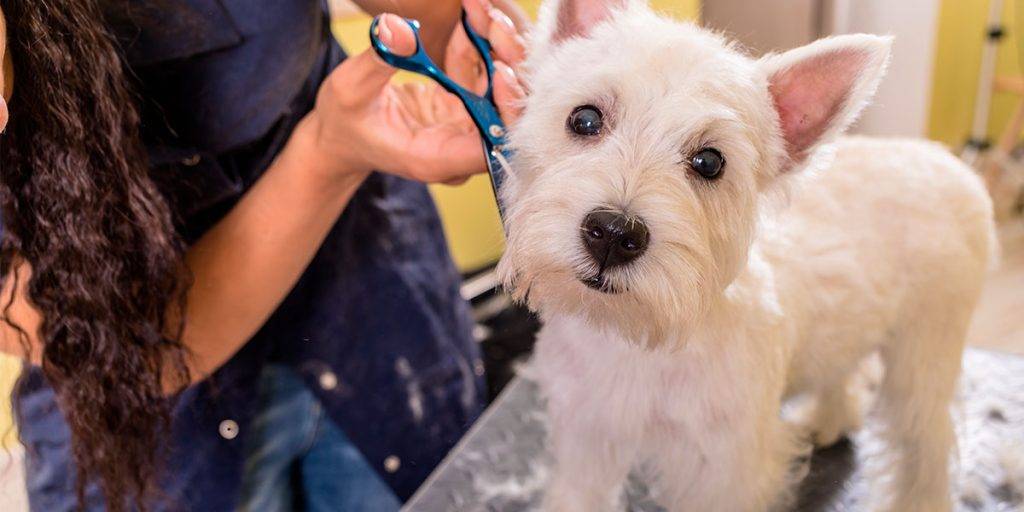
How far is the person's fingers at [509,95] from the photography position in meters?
0.66

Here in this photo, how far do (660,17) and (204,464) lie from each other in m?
0.74

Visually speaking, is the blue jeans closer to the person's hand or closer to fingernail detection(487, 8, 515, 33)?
the person's hand

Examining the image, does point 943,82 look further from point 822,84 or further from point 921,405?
point 921,405

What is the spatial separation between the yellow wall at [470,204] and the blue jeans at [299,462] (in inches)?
12.9

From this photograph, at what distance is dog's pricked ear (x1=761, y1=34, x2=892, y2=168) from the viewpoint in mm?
555

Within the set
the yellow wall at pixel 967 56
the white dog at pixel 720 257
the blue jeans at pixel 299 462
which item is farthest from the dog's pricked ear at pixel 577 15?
A: the blue jeans at pixel 299 462

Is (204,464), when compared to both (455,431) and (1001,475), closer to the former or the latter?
(455,431)

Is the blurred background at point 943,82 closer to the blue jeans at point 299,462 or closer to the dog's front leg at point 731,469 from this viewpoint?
the dog's front leg at point 731,469

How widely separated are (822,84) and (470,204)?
0.95 m

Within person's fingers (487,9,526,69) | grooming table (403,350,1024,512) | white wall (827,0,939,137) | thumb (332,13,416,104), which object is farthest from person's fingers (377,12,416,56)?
grooming table (403,350,1024,512)

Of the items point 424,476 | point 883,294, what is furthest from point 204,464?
point 883,294

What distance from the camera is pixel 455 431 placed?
1152 millimetres

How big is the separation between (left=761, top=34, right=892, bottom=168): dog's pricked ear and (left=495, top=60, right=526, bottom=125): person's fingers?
7.4 inches

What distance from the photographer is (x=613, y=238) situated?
1.77 feet
